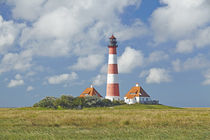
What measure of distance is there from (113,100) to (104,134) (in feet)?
170

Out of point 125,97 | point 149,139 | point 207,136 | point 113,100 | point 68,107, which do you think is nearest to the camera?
point 149,139

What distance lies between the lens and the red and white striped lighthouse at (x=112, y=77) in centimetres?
6800

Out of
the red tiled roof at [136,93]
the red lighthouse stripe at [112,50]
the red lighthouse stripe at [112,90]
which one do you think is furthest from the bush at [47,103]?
the red tiled roof at [136,93]

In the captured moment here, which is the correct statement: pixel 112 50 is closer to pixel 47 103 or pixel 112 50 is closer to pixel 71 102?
pixel 71 102

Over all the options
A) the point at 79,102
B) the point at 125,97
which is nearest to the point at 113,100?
the point at 79,102

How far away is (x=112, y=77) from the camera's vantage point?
68000 millimetres

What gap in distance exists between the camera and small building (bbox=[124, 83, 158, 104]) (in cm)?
8156

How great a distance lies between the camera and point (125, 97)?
274 feet

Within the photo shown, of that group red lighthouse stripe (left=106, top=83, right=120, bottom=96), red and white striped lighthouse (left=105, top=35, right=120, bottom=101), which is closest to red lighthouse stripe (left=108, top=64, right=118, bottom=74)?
red and white striped lighthouse (left=105, top=35, right=120, bottom=101)

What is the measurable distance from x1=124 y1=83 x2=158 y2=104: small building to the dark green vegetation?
15.1 m

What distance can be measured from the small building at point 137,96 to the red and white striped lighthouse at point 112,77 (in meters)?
12.6

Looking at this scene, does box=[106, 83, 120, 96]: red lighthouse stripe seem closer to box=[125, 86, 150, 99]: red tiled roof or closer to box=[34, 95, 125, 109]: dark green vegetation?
box=[34, 95, 125, 109]: dark green vegetation

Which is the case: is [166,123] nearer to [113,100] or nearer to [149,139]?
[149,139]

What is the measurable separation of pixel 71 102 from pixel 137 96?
22993mm
